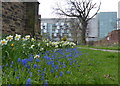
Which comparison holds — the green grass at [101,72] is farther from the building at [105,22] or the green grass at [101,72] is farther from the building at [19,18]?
the building at [105,22]

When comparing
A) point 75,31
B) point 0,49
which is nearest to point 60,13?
point 75,31

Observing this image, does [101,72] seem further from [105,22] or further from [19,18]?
[105,22]

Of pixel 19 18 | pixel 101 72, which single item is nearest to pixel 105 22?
pixel 19 18

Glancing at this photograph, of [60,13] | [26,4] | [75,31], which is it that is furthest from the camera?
[75,31]

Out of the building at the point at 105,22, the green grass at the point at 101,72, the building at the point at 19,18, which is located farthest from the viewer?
the building at the point at 105,22

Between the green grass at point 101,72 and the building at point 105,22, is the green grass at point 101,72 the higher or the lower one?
the lower one

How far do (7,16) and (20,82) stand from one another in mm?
4949

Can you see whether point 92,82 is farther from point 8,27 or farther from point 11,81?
point 8,27

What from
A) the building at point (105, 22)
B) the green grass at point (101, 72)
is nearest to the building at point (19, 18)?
the green grass at point (101, 72)

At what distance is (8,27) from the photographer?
19.9 feet

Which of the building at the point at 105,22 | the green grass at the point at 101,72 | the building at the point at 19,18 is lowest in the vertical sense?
the green grass at the point at 101,72

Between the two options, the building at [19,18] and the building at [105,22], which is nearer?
the building at [19,18]

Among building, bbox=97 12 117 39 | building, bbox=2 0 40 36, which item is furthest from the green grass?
building, bbox=97 12 117 39

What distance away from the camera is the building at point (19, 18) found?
233 inches
